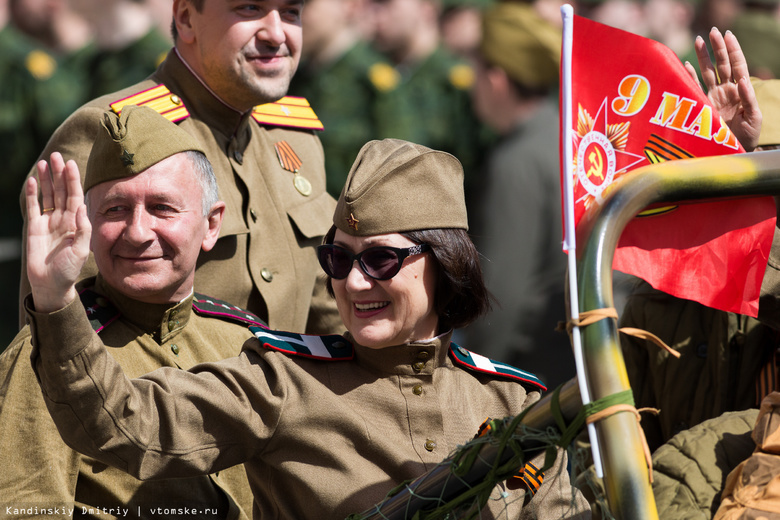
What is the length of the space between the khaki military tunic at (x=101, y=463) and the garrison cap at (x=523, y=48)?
122 inches

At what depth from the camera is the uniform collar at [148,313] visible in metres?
3.37

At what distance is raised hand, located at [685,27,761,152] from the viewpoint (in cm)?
340

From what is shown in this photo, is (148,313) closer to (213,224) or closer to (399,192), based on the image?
(213,224)

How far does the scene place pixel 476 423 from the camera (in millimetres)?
2949

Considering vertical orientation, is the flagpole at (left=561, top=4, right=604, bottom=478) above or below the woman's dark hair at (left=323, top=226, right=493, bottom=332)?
above

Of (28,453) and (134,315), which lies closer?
(28,453)

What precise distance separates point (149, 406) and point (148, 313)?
3.08ft

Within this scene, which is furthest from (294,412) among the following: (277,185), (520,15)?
(520,15)

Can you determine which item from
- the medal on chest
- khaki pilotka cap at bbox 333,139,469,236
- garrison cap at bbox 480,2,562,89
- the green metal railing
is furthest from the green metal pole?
garrison cap at bbox 480,2,562,89

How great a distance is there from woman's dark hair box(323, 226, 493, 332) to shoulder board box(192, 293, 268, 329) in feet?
2.15

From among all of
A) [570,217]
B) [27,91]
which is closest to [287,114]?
[570,217]

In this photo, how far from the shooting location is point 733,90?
345 centimetres

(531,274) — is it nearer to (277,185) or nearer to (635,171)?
(277,185)

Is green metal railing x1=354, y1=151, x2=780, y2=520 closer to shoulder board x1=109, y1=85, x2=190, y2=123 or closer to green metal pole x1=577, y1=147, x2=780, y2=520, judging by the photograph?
green metal pole x1=577, y1=147, x2=780, y2=520
